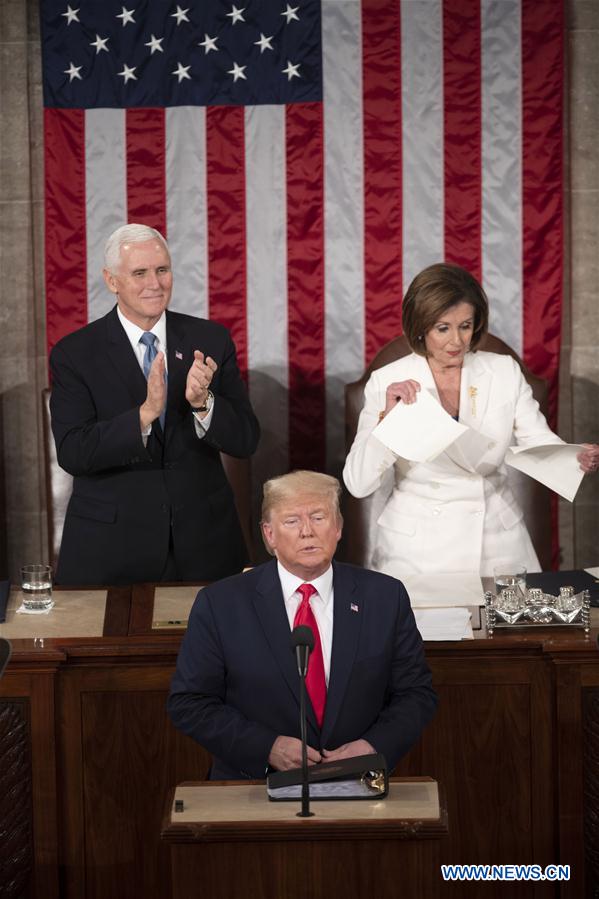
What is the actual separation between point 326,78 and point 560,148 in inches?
41.8

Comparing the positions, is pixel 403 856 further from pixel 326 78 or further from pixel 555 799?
pixel 326 78

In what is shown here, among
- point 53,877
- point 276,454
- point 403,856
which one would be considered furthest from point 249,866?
point 276,454

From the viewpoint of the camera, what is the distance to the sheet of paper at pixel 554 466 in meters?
4.14

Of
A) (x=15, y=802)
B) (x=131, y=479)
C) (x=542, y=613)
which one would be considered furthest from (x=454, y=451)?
(x=15, y=802)

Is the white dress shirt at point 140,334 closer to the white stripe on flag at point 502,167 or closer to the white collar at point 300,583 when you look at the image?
the white collar at point 300,583

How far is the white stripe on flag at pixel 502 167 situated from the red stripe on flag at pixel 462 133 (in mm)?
33

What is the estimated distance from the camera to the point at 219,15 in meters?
5.68

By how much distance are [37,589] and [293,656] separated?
1.03 metres

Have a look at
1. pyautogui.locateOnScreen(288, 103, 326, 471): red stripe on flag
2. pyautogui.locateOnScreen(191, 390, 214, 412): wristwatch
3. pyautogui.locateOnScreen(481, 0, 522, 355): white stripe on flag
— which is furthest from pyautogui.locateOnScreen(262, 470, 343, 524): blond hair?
pyautogui.locateOnScreen(481, 0, 522, 355): white stripe on flag

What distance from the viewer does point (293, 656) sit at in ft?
10.1

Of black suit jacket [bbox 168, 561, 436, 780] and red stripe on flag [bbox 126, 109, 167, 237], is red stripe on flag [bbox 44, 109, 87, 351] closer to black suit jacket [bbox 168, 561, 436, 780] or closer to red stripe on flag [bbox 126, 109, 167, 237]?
red stripe on flag [bbox 126, 109, 167, 237]

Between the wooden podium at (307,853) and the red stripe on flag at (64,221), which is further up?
the red stripe on flag at (64,221)

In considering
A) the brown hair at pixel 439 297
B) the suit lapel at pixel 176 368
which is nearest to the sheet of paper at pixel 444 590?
the brown hair at pixel 439 297

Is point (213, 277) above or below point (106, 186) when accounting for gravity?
below
